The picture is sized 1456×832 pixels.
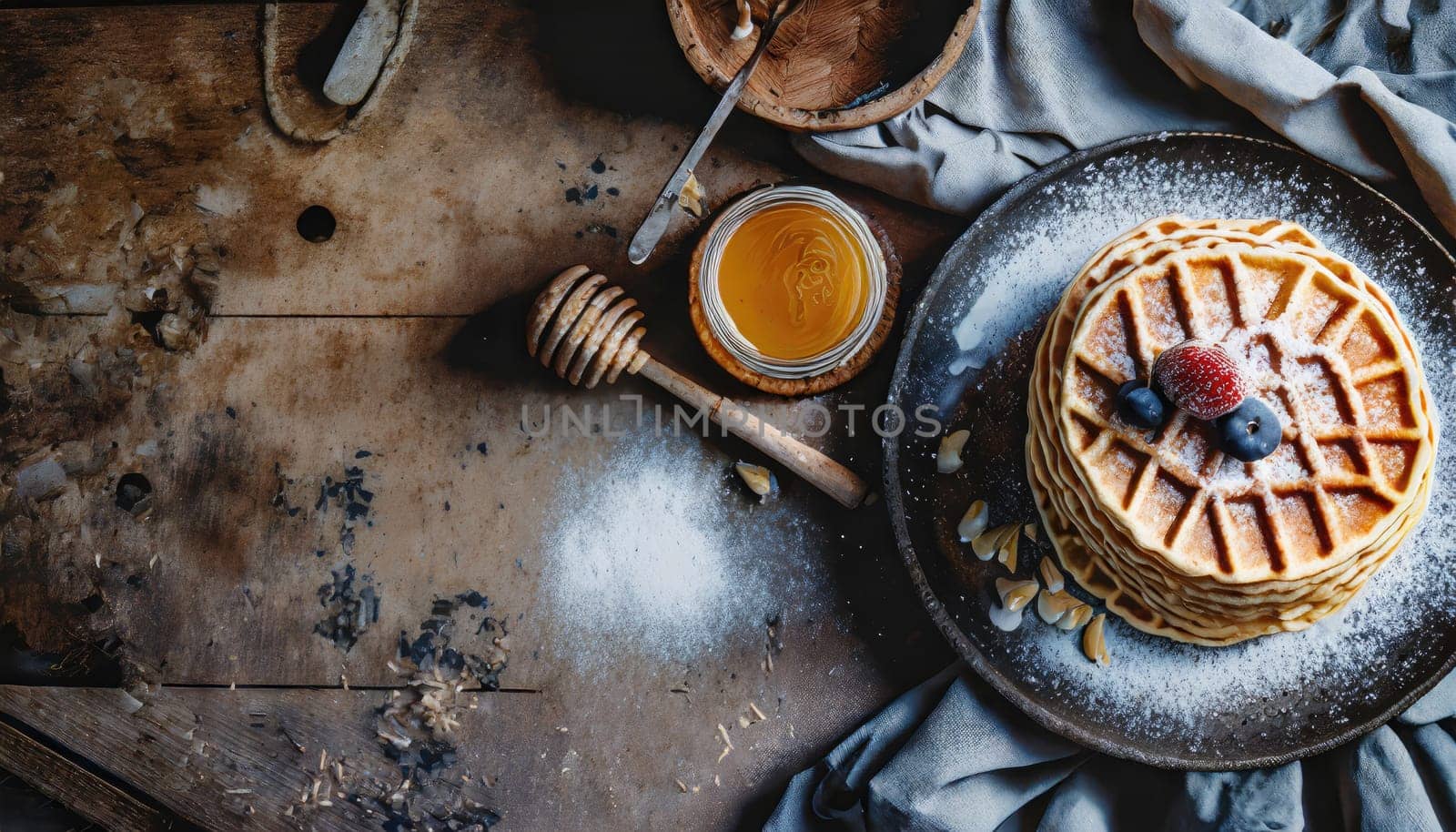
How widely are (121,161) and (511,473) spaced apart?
130cm

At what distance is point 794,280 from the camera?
2.16m

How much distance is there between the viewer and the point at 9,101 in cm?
232

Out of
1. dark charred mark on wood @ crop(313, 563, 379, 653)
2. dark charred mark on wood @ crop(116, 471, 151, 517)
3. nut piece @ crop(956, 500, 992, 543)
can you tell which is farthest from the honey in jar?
dark charred mark on wood @ crop(116, 471, 151, 517)

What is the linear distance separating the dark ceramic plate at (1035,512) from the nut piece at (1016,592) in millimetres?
29

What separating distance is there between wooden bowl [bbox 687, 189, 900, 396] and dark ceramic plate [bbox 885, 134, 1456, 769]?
0.46ft

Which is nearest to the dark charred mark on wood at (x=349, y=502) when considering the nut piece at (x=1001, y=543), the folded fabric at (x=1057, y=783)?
the folded fabric at (x=1057, y=783)

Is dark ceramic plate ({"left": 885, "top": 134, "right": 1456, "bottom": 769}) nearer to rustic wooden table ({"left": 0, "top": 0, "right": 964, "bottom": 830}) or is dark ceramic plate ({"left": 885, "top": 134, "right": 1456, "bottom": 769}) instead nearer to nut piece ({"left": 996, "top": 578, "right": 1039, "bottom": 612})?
nut piece ({"left": 996, "top": 578, "right": 1039, "bottom": 612})

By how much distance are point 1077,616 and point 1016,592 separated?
0.14m

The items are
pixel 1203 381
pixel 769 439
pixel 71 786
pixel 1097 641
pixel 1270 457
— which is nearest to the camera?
pixel 1203 381

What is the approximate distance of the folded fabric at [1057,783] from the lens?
193cm

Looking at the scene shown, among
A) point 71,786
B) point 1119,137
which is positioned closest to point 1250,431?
point 1119,137

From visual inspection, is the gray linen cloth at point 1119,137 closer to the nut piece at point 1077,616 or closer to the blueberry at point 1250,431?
the nut piece at point 1077,616

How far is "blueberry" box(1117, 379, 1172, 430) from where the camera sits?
1553 mm

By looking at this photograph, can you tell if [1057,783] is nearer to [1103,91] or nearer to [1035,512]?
[1035,512]
